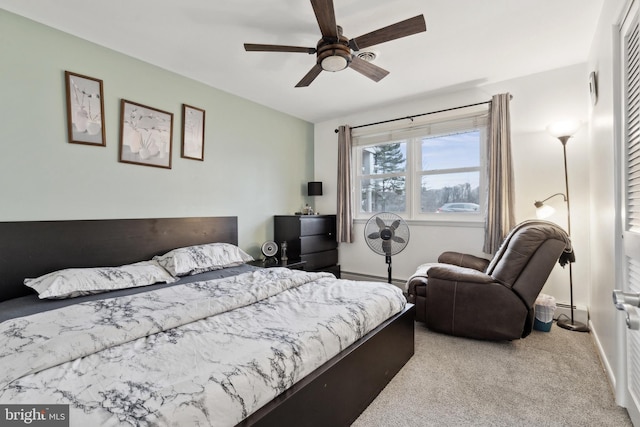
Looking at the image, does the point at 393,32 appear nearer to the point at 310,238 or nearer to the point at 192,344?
the point at 192,344

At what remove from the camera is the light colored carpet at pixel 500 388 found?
159 centimetres

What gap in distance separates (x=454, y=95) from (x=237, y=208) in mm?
2919

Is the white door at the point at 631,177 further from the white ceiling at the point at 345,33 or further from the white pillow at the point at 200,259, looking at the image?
the white pillow at the point at 200,259

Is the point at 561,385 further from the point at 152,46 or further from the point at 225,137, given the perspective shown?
the point at 152,46

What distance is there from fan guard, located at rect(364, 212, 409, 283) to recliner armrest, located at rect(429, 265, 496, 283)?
40cm

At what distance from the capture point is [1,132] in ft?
6.92

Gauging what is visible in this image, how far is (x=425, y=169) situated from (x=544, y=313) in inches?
78.7

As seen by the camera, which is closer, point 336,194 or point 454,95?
point 454,95

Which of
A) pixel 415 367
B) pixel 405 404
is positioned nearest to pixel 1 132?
pixel 405 404

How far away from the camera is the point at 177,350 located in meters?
1.23

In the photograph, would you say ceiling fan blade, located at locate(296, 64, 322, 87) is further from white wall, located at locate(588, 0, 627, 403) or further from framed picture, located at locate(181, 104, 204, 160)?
white wall, located at locate(588, 0, 627, 403)

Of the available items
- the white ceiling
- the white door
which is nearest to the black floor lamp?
the white ceiling

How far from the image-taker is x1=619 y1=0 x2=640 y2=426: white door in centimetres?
142

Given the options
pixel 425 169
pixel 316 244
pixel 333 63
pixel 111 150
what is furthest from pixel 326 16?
pixel 316 244
